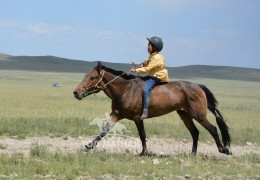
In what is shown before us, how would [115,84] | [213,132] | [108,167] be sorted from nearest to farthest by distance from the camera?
[108,167] → [115,84] → [213,132]

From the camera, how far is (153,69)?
35.6 ft

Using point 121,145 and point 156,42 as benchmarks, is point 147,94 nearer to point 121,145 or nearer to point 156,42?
point 156,42

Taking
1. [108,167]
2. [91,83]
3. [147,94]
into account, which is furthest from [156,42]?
[108,167]

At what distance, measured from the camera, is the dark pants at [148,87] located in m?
10.6

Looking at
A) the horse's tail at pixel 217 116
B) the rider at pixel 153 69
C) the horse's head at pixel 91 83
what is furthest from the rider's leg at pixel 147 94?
the horse's tail at pixel 217 116

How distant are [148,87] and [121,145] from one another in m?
2.76

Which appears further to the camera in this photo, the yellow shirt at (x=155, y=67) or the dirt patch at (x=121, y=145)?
the dirt patch at (x=121, y=145)

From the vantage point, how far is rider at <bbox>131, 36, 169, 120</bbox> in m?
10.6

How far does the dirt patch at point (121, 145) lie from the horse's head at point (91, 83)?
1.46m

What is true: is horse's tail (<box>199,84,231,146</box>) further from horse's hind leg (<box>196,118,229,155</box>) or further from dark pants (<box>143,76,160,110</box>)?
dark pants (<box>143,76,160,110</box>)

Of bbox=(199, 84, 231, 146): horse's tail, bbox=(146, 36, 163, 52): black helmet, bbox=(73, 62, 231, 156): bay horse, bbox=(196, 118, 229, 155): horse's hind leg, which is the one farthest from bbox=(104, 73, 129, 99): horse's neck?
bbox=(199, 84, 231, 146): horse's tail

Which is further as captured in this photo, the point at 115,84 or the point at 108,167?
the point at 115,84

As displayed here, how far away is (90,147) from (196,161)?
2390 millimetres

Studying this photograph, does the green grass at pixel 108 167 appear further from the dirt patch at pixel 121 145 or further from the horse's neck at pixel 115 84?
the dirt patch at pixel 121 145
